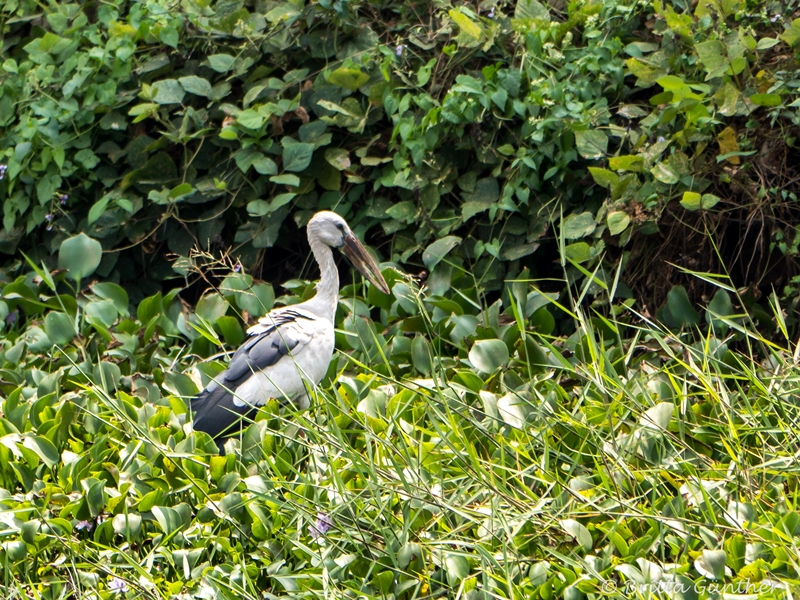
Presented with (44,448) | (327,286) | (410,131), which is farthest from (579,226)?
(44,448)

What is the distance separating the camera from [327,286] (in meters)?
3.69

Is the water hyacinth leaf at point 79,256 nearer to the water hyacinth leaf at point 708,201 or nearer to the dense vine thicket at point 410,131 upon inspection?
the dense vine thicket at point 410,131

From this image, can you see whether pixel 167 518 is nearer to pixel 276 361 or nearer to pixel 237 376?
pixel 237 376

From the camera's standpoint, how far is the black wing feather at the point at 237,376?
10.3ft

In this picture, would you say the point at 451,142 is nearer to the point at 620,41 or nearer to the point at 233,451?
the point at 620,41

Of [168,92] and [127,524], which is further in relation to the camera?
[168,92]

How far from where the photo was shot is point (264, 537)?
101 inches

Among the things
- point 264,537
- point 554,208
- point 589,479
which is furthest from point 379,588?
point 554,208

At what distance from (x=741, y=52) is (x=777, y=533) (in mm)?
1995

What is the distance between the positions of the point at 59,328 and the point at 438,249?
150cm

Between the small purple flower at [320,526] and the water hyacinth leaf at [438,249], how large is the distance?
1.63 metres

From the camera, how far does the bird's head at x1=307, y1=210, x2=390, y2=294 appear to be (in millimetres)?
3793

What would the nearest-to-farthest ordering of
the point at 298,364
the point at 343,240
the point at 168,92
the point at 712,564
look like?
the point at 712,564
the point at 298,364
the point at 343,240
the point at 168,92

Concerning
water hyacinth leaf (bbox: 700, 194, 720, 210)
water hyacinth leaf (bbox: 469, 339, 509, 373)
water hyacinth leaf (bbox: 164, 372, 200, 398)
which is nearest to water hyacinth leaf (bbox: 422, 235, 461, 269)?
water hyacinth leaf (bbox: 469, 339, 509, 373)
